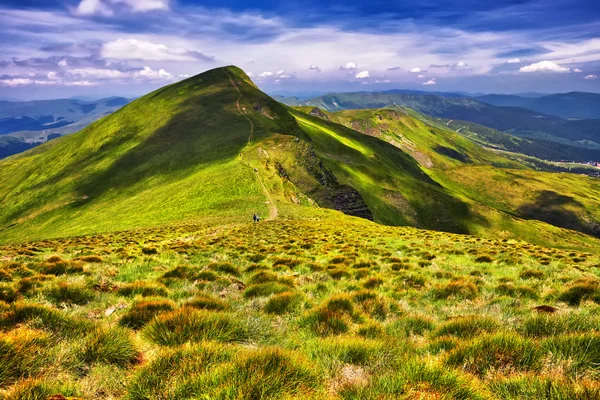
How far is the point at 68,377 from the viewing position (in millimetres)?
4211

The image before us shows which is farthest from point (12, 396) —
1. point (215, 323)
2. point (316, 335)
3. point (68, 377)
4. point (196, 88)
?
point (196, 88)

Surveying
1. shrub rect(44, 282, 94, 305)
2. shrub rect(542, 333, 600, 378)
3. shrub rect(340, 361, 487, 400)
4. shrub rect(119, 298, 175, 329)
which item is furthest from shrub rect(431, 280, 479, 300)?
shrub rect(44, 282, 94, 305)

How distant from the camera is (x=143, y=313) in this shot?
662 centimetres

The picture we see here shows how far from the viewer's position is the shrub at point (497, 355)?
4.58 m

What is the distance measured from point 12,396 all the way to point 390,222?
11858 centimetres

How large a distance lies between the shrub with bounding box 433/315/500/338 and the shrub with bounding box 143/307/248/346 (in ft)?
13.4

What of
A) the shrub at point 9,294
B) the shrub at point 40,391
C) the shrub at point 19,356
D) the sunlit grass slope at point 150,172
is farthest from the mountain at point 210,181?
the shrub at point 40,391

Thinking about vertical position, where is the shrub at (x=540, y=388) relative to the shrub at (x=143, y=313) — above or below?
above

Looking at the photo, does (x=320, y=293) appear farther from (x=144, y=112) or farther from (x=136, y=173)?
(x=144, y=112)

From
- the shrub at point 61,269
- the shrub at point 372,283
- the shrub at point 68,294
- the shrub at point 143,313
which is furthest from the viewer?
the shrub at point 61,269

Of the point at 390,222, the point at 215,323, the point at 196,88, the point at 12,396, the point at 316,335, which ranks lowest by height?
the point at 390,222

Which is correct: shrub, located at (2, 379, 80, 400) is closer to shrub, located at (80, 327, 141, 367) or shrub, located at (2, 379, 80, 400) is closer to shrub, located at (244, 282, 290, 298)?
shrub, located at (80, 327, 141, 367)

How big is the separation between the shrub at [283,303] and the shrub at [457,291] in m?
4.71

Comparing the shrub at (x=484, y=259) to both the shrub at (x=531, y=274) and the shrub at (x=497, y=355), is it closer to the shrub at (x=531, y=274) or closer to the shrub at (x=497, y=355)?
the shrub at (x=531, y=274)
